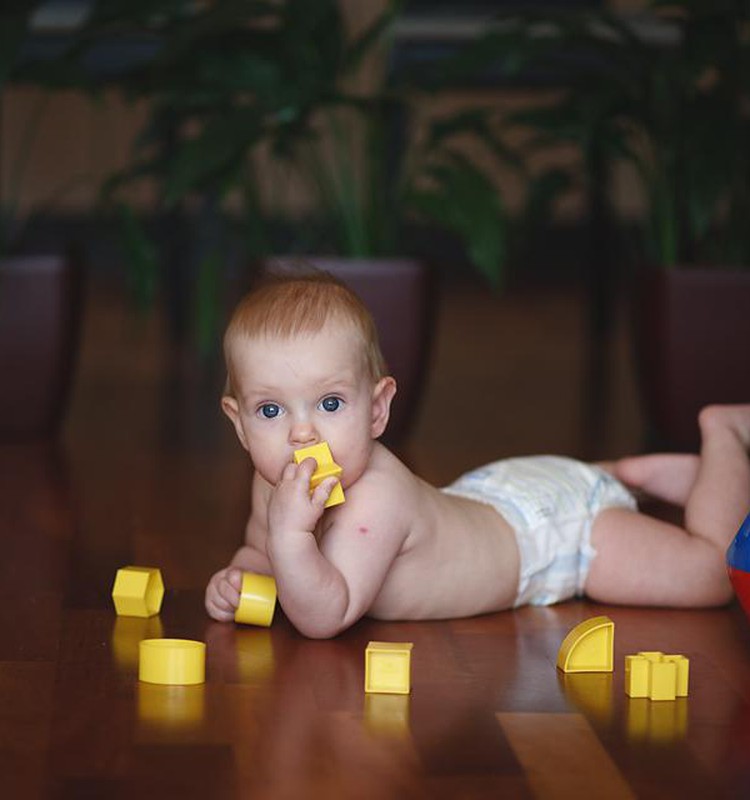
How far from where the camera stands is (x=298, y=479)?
4.73 ft

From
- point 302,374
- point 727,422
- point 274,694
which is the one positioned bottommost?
point 274,694

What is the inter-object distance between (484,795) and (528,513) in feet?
→ 1.89

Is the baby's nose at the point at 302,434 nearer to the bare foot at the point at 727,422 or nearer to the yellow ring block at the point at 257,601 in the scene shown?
the yellow ring block at the point at 257,601

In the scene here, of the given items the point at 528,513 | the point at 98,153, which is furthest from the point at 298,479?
the point at 98,153

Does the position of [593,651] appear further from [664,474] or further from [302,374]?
[664,474]

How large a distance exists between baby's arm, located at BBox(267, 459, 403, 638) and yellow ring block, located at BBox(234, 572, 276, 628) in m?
0.04

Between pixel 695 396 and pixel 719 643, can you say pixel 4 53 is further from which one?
pixel 719 643

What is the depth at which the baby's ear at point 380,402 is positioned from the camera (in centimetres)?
155

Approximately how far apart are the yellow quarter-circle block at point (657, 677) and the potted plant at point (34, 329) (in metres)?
1.53

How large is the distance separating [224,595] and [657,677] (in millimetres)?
450

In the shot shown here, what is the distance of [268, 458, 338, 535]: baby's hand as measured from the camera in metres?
1.44

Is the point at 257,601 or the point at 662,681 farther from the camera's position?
the point at 257,601

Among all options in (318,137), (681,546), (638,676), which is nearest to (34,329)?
(318,137)

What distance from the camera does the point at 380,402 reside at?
156cm
